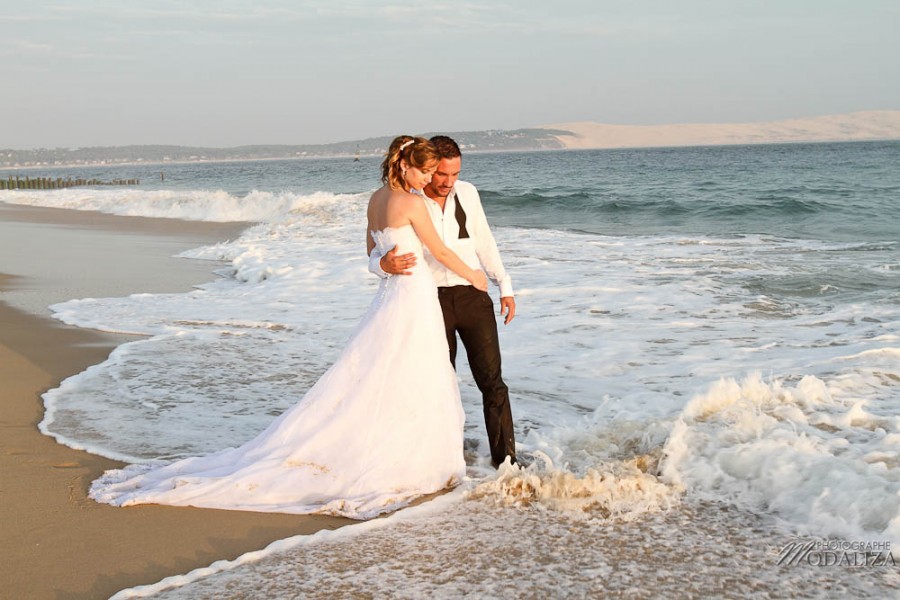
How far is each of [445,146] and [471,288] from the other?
2.72 feet

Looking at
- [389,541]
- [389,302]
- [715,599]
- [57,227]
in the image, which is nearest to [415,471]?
[389,541]

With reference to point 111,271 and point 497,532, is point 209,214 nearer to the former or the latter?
point 111,271

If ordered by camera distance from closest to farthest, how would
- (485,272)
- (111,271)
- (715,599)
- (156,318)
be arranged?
(715,599), (485,272), (156,318), (111,271)

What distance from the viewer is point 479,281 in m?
4.77

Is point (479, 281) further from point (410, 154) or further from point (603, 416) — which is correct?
point (603, 416)

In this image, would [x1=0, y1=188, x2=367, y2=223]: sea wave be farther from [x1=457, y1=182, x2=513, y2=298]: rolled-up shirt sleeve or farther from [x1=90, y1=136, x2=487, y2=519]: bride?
[x1=90, y1=136, x2=487, y2=519]: bride

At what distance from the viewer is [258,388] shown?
6.85m

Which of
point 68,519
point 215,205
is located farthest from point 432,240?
point 215,205

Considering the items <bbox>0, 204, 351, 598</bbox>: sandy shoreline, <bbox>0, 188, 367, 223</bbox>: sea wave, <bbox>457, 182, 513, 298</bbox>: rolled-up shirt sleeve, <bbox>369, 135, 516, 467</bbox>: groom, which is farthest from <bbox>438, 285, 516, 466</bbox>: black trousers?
<bbox>0, 188, 367, 223</bbox>: sea wave

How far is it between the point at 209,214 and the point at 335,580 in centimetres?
2900

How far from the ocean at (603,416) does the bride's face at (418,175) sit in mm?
1625

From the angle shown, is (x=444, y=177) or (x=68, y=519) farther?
(x=444, y=177)

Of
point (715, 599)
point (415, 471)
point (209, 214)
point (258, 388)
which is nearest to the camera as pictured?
point (715, 599)

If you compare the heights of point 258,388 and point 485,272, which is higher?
point 485,272
